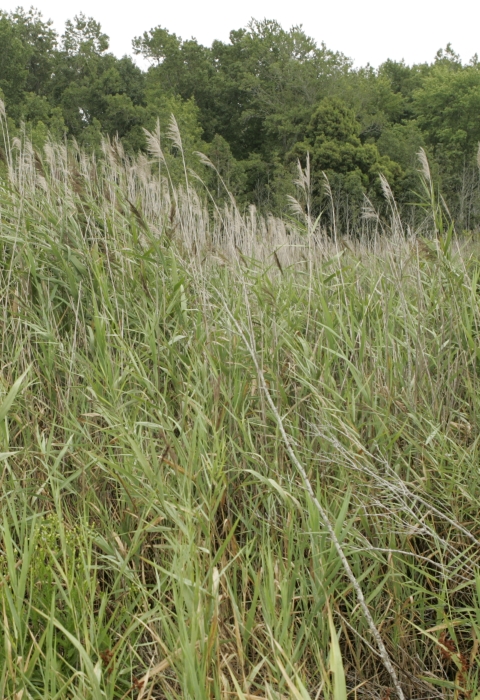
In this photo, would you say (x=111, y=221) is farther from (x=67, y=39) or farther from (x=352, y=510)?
(x=67, y=39)

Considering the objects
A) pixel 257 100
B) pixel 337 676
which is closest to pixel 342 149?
pixel 257 100

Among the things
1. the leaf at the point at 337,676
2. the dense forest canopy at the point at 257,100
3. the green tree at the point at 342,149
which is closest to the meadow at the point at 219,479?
the leaf at the point at 337,676

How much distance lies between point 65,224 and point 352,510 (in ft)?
6.19

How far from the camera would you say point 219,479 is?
1.75 m

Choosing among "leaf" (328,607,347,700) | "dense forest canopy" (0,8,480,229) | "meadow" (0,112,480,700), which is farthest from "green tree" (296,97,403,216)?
"leaf" (328,607,347,700)

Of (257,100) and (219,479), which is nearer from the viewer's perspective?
(219,479)

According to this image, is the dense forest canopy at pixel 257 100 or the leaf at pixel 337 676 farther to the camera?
the dense forest canopy at pixel 257 100

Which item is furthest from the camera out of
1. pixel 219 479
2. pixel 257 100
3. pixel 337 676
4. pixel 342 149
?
pixel 257 100

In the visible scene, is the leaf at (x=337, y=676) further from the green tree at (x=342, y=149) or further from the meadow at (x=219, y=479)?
the green tree at (x=342, y=149)

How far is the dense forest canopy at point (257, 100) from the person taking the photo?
25.7 metres

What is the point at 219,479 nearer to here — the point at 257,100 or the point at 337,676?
the point at 337,676

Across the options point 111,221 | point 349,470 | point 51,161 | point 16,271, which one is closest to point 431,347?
point 349,470

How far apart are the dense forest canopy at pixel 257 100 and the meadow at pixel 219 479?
1969 centimetres

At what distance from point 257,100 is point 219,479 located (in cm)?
3598
